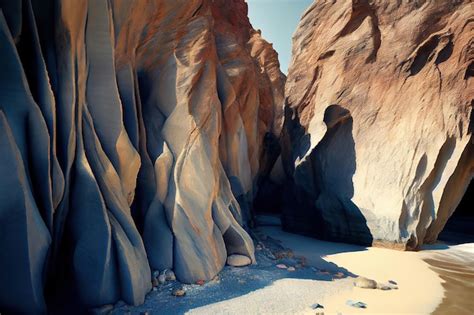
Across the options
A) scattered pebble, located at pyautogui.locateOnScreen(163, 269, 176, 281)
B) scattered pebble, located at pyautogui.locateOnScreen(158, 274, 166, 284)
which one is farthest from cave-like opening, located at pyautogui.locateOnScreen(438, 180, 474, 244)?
scattered pebble, located at pyautogui.locateOnScreen(158, 274, 166, 284)

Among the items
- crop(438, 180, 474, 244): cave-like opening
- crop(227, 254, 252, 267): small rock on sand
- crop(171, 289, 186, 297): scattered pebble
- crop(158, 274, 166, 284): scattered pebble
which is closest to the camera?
crop(171, 289, 186, 297): scattered pebble

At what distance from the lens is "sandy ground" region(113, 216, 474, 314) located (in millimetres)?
5676

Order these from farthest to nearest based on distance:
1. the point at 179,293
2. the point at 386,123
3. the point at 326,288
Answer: the point at 386,123, the point at 326,288, the point at 179,293

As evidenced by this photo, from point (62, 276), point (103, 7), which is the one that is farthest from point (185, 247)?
point (103, 7)

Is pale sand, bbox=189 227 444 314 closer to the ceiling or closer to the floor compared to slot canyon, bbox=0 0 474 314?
closer to the floor

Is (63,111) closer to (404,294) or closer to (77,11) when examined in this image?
(77,11)

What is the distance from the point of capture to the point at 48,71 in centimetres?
555

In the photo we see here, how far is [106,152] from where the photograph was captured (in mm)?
6316

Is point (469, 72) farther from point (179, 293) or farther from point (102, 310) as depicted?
point (102, 310)

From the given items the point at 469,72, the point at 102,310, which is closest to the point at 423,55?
the point at 469,72

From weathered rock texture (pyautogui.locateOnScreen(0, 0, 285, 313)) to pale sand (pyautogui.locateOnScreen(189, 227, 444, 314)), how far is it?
1.28 meters

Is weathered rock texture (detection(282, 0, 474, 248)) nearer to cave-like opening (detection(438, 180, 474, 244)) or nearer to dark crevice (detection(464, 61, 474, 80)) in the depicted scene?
dark crevice (detection(464, 61, 474, 80))

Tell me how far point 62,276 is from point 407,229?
9.87m

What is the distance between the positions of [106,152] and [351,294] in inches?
213
